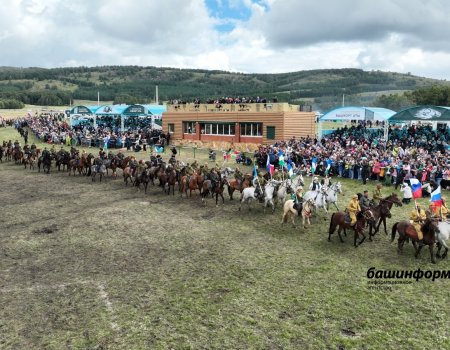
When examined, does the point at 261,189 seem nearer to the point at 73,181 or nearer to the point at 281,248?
the point at 281,248

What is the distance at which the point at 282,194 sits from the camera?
17.4 meters

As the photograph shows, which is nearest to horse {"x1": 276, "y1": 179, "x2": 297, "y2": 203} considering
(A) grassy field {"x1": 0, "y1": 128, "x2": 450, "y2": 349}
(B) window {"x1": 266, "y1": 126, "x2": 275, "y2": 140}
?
(A) grassy field {"x1": 0, "y1": 128, "x2": 450, "y2": 349}

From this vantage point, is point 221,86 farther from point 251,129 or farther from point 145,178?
point 145,178

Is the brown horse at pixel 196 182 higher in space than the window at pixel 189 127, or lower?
lower

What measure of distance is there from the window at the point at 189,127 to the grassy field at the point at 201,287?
2643 centimetres

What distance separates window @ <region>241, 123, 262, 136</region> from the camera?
123 ft

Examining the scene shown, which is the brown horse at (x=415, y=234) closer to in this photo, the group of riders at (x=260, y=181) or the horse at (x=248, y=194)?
the group of riders at (x=260, y=181)

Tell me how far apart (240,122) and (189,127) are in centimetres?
720

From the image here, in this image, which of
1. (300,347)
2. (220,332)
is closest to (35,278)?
(220,332)

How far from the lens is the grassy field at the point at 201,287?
315 inches

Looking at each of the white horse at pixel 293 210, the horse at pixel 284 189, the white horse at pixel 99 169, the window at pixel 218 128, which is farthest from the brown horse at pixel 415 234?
the window at pixel 218 128

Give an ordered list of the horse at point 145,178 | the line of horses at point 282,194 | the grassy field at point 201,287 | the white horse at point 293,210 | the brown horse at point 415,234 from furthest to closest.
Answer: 1. the horse at point 145,178
2. the white horse at point 293,210
3. the line of horses at point 282,194
4. the brown horse at point 415,234
5. the grassy field at point 201,287

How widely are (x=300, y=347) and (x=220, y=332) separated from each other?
1.65 meters

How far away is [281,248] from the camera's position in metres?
13.0
